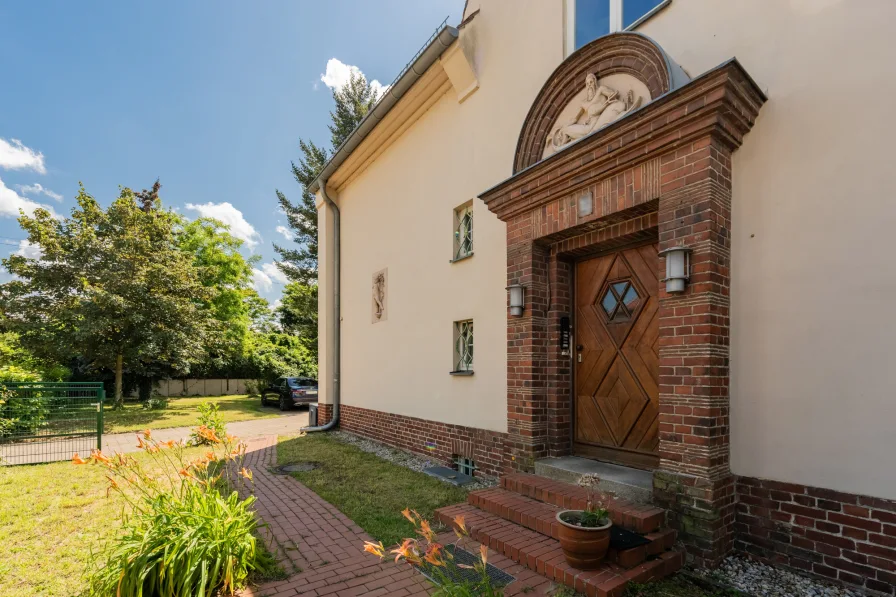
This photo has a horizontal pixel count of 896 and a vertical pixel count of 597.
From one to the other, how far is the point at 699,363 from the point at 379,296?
21.5 ft

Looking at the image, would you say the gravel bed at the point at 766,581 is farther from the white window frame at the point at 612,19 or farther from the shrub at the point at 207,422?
the shrub at the point at 207,422

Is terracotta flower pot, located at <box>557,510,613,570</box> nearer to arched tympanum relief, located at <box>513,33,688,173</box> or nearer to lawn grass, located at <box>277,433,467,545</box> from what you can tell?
lawn grass, located at <box>277,433,467,545</box>

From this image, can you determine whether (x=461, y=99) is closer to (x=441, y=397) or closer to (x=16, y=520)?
(x=441, y=397)

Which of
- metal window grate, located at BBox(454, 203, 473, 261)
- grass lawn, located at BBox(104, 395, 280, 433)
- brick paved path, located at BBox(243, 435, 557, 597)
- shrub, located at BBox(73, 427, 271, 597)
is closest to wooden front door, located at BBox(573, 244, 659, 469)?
brick paved path, located at BBox(243, 435, 557, 597)

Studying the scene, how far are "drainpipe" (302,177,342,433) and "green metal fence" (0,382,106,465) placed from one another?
12.9ft

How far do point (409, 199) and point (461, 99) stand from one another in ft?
6.42

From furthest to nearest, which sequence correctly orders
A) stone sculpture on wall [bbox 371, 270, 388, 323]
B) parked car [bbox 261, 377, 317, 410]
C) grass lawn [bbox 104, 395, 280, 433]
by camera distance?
parked car [bbox 261, 377, 317, 410] < grass lawn [bbox 104, 395, 280, 433] < stone sculpture on wall [bbox 371, 270, 388, 323]

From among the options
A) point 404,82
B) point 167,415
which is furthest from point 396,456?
point 167,415

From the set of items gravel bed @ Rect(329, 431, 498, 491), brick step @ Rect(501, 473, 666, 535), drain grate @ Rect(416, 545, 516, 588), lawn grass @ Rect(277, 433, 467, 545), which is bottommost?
gravel bed @ Rect(329, 431, 498, 491)

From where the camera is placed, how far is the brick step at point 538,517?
296 centimetres

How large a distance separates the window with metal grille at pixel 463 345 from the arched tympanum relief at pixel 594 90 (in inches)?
95.4

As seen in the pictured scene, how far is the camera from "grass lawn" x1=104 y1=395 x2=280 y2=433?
11.8m

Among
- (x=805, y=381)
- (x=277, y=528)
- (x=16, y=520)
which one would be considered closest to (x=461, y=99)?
(x=805, y=381)

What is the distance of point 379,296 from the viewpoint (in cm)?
891
